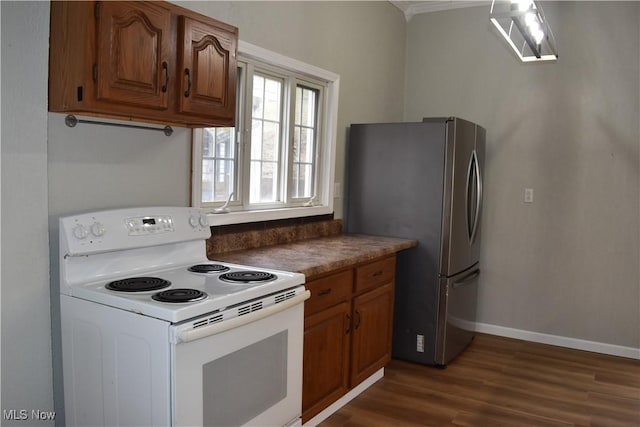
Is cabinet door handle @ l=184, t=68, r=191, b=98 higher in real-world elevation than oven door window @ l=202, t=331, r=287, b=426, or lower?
higher

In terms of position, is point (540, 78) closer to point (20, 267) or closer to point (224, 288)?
point (224, 288)

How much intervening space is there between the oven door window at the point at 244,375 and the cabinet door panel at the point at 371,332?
0.71 meters

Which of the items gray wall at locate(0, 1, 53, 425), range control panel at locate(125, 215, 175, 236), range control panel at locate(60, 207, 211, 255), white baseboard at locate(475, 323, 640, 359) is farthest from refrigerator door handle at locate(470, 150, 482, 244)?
gray wall at locate(0, 1, 53, 425)

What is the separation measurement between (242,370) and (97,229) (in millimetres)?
751

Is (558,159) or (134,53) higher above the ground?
(134,53)

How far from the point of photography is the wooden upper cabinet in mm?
1814

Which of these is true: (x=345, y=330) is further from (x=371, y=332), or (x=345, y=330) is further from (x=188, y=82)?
(x=188, y=82)

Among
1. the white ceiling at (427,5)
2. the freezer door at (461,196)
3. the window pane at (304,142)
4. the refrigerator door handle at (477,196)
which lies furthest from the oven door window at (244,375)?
the white ceiling at (427,5)

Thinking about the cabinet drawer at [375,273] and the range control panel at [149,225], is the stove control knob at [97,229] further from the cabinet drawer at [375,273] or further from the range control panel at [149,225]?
the cabinet drawer at [375,273]

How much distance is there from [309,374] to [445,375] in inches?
49.1

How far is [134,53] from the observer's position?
192 centimetres

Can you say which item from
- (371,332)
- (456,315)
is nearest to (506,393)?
(456,315)

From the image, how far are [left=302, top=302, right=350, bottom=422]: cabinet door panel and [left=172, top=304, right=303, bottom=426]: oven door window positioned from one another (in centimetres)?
23

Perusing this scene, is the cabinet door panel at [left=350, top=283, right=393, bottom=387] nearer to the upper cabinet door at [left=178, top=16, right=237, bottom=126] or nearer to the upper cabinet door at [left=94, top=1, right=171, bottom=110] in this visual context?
the upper cabinet door at [left=178, top=16, right=237, bottom=126]
